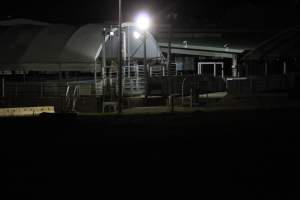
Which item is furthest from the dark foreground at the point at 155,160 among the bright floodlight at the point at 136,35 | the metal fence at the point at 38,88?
the bright floodlight at the point at 136,35

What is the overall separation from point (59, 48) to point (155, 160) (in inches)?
1235

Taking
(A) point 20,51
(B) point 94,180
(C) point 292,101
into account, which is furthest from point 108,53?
(B) point 94,180

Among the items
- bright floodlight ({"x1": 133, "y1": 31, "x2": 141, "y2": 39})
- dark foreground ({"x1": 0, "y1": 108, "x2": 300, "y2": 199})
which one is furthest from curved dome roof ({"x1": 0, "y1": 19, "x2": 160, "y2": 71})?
dark foreground ({"x1": 0, "y1": 108, "x2": 300, "y2": 199})

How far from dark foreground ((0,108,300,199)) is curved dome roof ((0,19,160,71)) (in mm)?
19746

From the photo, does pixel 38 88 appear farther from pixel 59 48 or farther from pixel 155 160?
pixel 155 160

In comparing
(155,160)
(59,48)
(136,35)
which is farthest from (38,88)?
(155,160)

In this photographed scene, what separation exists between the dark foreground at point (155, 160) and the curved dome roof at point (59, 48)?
19746 millimetres

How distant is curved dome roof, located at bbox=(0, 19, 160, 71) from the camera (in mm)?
41594

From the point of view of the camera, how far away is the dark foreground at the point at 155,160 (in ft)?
33.3

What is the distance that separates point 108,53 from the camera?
137 feet

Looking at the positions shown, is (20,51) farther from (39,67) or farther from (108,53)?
(108,53)

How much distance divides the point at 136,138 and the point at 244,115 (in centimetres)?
924

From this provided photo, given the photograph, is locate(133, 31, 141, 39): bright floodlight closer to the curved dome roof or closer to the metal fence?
the curved dome roof

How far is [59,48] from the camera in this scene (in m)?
43.2
